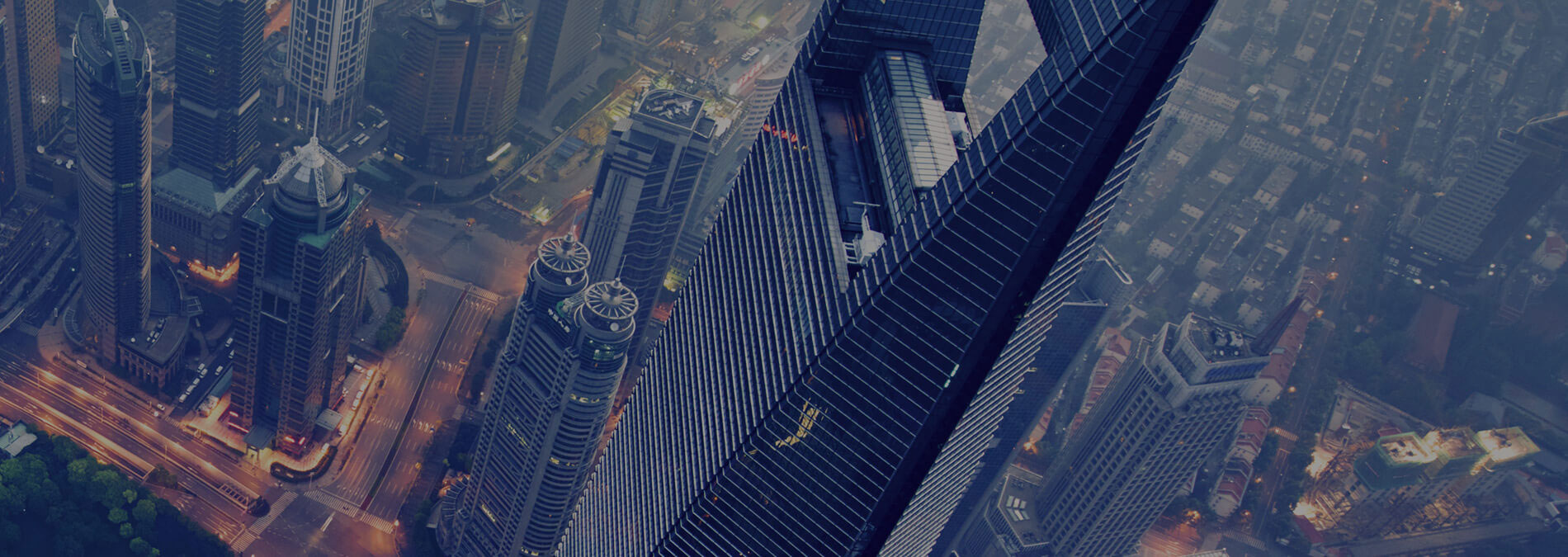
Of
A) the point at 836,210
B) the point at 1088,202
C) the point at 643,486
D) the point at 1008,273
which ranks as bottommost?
the point at 643,486

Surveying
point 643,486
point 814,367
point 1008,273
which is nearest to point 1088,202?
point 1008,273

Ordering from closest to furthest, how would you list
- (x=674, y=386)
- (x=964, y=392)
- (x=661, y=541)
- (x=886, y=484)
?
1. (x=964, y=392)
2. (x=886, y=484)
3. (x=661, y=541)
4. (x=674, y=386)

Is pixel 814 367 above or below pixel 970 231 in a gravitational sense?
below

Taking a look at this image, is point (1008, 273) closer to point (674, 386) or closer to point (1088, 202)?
point (1088, 202)

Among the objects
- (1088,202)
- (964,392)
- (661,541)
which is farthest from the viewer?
(661,541)

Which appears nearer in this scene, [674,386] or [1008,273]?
[1008,273]

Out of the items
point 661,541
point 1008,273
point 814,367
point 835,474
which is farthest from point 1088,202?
point 661,541

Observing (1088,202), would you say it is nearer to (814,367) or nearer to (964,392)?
(964,392)
